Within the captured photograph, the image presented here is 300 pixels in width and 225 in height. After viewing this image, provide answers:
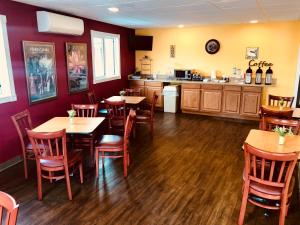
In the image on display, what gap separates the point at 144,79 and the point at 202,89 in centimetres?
177

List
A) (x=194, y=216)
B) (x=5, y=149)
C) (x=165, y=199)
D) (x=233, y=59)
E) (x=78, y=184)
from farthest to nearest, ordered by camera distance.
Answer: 1. (x=233, y=59)
2. (x=5, y=149)
3. (x=78, y=184)
4. (x=165, y=199)
5. (x=194, y=216)

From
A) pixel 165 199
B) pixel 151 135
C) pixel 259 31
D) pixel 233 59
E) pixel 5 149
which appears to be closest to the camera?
pixel 165 199

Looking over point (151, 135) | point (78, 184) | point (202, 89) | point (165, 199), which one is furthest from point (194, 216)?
point (202, 89)

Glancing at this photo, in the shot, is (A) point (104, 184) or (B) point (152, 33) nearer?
(A) point (104, 184)

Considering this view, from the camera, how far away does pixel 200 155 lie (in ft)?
13.8

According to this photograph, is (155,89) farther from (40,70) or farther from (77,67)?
(40,70)

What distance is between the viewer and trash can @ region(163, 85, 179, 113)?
6.87 meters

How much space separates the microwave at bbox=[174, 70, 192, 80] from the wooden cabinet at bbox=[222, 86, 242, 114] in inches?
44.3

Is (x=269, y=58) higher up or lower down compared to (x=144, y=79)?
higher up

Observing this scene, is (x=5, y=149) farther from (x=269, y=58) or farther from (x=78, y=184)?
(x=269, y=58)

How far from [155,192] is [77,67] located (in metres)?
3.25

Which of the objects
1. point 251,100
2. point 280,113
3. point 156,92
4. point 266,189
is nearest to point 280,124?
point 280,113

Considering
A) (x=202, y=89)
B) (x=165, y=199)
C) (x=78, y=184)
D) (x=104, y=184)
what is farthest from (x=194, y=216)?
(x=202, y=89)

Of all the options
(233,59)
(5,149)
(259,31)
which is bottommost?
(5,149)
